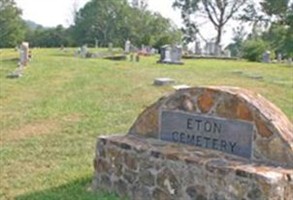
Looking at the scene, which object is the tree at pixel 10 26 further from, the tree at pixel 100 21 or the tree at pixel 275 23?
the tree at pixel 275 23

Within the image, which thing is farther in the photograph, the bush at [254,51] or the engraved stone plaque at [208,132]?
the bush at [254,51]

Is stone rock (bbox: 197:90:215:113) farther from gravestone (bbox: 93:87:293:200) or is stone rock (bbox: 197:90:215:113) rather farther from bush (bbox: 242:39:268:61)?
bush (bbox: 242:39:268:61)

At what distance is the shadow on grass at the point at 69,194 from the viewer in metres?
5.90

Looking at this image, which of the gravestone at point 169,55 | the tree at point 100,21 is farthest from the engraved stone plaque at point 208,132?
the tree at point 100,21

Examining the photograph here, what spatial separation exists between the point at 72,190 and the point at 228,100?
207cm

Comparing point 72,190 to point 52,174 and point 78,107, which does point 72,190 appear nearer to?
point 52,174

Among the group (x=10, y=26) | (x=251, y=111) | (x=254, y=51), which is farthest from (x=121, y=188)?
(x=10, y=26)

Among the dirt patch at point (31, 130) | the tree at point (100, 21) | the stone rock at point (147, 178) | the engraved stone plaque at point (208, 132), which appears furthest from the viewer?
the tree at point (100, 21)

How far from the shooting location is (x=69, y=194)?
19.6ft

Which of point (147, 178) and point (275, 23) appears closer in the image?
point (147, 178)

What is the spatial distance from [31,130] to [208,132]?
4598 mm

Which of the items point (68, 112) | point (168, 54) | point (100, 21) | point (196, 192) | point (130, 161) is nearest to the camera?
point (196, 192)

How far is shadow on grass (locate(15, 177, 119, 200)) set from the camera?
5.90 m

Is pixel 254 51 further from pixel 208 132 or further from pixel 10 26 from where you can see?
pixel 10 26
